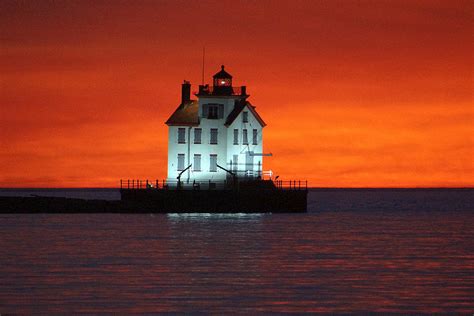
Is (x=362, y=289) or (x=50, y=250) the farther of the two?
(x=50, y=250)

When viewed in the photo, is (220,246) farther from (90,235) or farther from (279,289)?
(279,289)

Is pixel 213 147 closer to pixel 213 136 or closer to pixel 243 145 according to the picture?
pixel 213 136

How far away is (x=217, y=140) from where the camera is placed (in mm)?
82188

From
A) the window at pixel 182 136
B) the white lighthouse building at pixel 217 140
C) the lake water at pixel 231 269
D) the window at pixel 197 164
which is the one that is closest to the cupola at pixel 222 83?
the white lighthouse building at pixel 217 140

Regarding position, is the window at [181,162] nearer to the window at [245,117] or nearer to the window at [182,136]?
the window at [182,136]

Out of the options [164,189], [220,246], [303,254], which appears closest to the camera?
[303,254]

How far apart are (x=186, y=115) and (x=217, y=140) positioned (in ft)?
10.9

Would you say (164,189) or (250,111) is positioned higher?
(250,111)

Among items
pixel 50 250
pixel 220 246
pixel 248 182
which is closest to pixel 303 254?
pixel 220 246

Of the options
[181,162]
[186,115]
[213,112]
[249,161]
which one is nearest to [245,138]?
[249,161]

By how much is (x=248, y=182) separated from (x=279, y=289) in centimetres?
4532

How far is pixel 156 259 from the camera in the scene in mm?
45875

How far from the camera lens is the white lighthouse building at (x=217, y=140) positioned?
8125cm

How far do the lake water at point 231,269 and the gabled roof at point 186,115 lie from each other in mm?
13280
